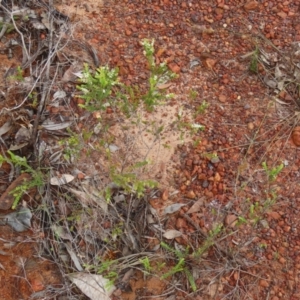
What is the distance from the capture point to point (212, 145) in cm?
254

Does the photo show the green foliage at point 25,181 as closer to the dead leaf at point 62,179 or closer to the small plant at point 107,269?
the dead leaf at point 62,179

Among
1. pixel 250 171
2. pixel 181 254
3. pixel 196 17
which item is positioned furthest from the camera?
pixel 196 17

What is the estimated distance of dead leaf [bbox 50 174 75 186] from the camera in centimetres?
244

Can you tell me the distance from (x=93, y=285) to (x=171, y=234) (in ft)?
1.32

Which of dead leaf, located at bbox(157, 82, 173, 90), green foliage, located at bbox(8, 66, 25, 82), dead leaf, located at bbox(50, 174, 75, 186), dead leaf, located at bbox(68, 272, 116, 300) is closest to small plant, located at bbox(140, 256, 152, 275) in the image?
dead leaf, located at bbox(68, 272, 116, 300)

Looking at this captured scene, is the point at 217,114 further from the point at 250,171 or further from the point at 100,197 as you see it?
the point at 100,197

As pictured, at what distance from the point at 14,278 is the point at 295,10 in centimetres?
193

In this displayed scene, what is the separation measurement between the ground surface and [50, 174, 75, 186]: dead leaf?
8cm

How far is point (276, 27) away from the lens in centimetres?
278

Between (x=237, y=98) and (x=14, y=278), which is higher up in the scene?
(x=237, y=98)

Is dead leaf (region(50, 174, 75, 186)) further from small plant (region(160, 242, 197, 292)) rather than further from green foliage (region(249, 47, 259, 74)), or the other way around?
green foliage (region(249, 47, 259, 74))

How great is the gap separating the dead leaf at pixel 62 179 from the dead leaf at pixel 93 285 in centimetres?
41

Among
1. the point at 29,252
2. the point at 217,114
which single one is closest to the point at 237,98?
the point at 217,114

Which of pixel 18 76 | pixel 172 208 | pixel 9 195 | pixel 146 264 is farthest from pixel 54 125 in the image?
pixel 146 264
